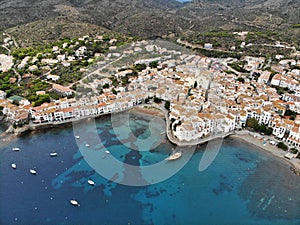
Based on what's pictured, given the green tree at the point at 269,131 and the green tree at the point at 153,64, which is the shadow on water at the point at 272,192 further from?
the green tree at the point at 153,64

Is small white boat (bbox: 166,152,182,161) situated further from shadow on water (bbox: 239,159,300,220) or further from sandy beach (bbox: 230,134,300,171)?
sandy beach (bbox: 230,134,300,171)

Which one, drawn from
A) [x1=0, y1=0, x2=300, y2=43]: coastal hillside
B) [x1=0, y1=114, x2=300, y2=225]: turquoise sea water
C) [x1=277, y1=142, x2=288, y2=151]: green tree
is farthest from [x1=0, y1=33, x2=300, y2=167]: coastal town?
[x1=0, y1=0, x2=300, y2=43]: coastal hillside

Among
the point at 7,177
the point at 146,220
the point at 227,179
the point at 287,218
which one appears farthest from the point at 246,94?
the point at 7,177

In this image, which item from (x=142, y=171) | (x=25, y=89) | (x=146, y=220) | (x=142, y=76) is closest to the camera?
(x=146, y=220)

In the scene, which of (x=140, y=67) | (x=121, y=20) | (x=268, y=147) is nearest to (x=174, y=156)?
(x=268, y=147)

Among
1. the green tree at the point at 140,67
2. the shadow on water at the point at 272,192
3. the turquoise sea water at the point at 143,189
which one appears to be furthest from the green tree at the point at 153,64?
the shadow on water at the point at 272,192

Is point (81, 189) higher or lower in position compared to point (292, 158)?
lower

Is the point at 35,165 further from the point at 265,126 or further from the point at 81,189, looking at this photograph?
the point at 265,126
